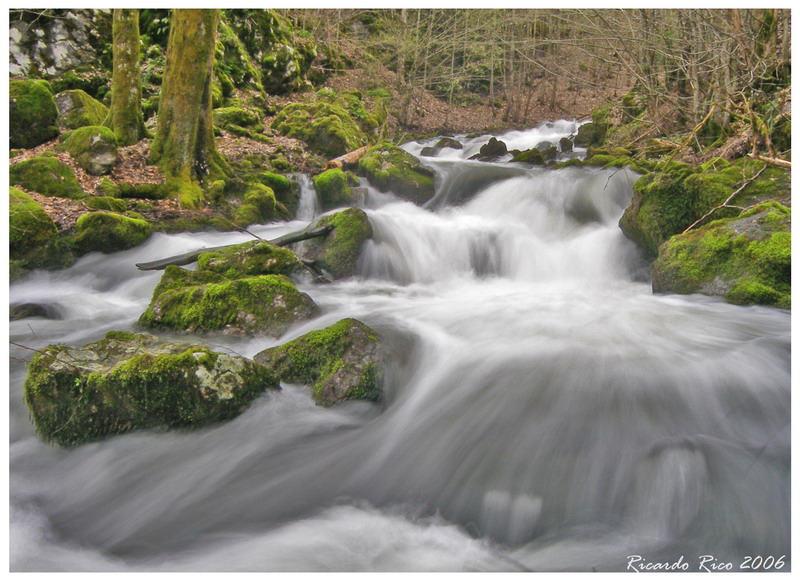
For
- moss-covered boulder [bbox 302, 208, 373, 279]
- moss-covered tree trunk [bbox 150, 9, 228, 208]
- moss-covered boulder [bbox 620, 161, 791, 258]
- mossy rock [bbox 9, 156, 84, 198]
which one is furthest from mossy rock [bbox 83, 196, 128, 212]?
moss-covered boulder [bbox 620, 161, 791, 258]

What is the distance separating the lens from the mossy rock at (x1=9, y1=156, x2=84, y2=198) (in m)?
7.41

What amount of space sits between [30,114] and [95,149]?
154cm

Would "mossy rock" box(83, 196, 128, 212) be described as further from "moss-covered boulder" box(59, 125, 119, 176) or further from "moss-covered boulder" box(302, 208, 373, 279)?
"moss-covered boulder" box(302, 208, 373, 279)

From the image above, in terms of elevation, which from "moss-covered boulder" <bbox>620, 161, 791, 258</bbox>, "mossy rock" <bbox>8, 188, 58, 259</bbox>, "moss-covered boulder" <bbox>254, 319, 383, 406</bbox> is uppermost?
"moss-covered boulder" <bbox>620, 161, 791, 258</bbox>

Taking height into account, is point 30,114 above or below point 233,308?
above

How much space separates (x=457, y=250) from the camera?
789cm

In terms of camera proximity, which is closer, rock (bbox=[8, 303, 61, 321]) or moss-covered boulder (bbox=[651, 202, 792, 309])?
moss-covered boulder (bbox=[651, 202, 792, 309])

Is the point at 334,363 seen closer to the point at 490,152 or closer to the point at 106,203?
the point at 106,203

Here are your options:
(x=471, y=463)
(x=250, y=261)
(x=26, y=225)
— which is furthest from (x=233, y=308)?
(x=26, y=225)

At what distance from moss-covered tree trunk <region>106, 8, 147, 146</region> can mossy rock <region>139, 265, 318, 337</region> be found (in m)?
5.16

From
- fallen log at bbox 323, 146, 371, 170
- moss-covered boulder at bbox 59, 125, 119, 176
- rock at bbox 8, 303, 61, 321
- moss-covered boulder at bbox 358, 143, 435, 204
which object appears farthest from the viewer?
fallen log at bbox 323, 146, 371, 170

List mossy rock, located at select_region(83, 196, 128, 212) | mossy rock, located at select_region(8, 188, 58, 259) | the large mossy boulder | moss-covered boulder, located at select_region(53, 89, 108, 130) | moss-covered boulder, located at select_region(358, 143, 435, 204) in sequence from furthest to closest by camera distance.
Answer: moss-covered boulder, located at select_region(358, 143, 435, 204) < moss-covered boulder, located at select_region(53, 89, 108, 130) < mossy rock, located at select_region(83, 196, 128, 212) < mossy rock, located at select_region(8, 188, 58, 259) < the large mossy boulder

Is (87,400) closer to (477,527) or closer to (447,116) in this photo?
(477,527)

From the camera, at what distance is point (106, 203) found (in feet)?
24.6
